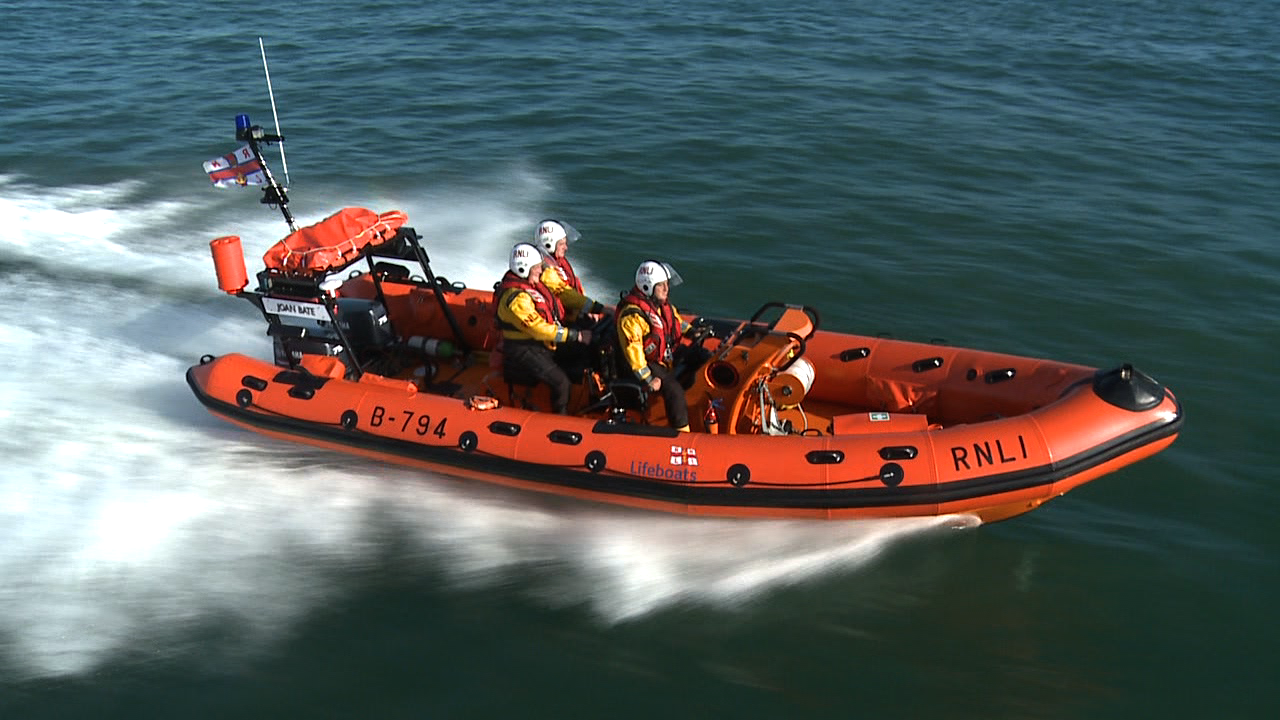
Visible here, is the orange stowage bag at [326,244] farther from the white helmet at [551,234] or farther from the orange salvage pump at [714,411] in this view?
the white helmet at [551,234]

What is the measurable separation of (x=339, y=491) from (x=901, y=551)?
350cm

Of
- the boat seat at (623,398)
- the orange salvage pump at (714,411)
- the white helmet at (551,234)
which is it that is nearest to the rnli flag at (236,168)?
the orange salvage pump at (714,411)

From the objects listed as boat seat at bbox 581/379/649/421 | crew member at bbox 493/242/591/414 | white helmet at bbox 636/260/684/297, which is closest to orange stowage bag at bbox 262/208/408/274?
crew member at bbox 493/242/591/414

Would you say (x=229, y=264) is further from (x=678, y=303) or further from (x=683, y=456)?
(x=678, y=303)

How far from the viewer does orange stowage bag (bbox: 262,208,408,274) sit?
21.7ft

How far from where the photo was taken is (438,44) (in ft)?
57.2

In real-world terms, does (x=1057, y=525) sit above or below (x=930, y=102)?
below

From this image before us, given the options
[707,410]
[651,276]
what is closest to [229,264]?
[651,276]

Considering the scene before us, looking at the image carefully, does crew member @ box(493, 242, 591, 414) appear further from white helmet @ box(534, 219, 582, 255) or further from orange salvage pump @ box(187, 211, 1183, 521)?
white helmet @ box(534, 219, 582, 255)

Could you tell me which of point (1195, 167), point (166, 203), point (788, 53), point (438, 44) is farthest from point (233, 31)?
point (1195, 167)

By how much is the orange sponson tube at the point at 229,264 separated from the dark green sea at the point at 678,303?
1128mm

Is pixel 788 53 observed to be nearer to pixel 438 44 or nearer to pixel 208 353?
pixel 438 44

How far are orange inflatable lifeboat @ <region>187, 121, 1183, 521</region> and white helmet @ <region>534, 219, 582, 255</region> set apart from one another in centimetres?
65

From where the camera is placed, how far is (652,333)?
6.01 m
